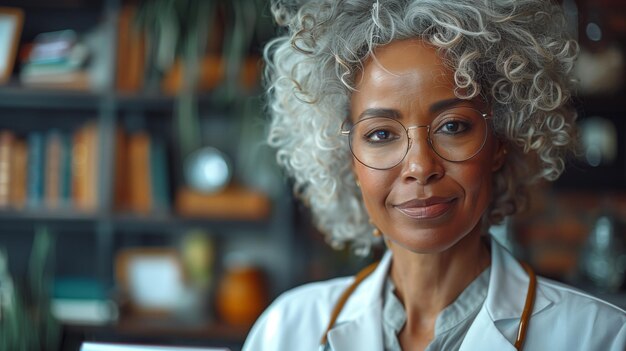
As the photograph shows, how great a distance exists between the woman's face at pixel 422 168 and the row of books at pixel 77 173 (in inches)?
82.5

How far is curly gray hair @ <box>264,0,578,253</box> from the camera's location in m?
1.16

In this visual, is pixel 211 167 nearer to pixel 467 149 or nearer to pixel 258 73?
pixel 258 73

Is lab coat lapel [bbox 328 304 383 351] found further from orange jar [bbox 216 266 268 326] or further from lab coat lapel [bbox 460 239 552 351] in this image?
orange jar [bbox 216 266 268 326]

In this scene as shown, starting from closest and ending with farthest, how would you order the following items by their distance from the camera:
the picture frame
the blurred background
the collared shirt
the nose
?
the nose < the collared shirt < the blurred background < the picture frame

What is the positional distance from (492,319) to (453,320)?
0.07 m

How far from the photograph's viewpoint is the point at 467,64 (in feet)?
3.80

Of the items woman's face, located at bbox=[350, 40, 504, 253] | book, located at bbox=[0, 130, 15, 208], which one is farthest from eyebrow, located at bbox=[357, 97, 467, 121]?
book, located at bbox=[0, 130, 15, 208]

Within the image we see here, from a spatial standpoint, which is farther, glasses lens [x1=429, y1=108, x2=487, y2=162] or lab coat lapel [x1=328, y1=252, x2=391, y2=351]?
lab coat lapel [x1=328, y1=252, x2=391, y2=351]

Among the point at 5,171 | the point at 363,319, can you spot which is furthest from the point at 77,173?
the point at 363,319

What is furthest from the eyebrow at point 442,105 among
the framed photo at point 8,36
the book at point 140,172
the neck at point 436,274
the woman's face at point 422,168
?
the framed photo at point 8,36

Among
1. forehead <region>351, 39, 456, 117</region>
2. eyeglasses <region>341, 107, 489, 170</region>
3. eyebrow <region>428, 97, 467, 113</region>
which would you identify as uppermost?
forehead <region>351, 39, 456, 117</region>

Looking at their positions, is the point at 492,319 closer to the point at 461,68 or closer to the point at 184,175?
the point at 461,68

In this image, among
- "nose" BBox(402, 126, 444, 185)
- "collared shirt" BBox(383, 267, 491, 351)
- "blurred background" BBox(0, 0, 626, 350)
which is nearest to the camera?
"nose" BBox(402, 126, 444, 185)

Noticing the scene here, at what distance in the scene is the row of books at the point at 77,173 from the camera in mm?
3156
